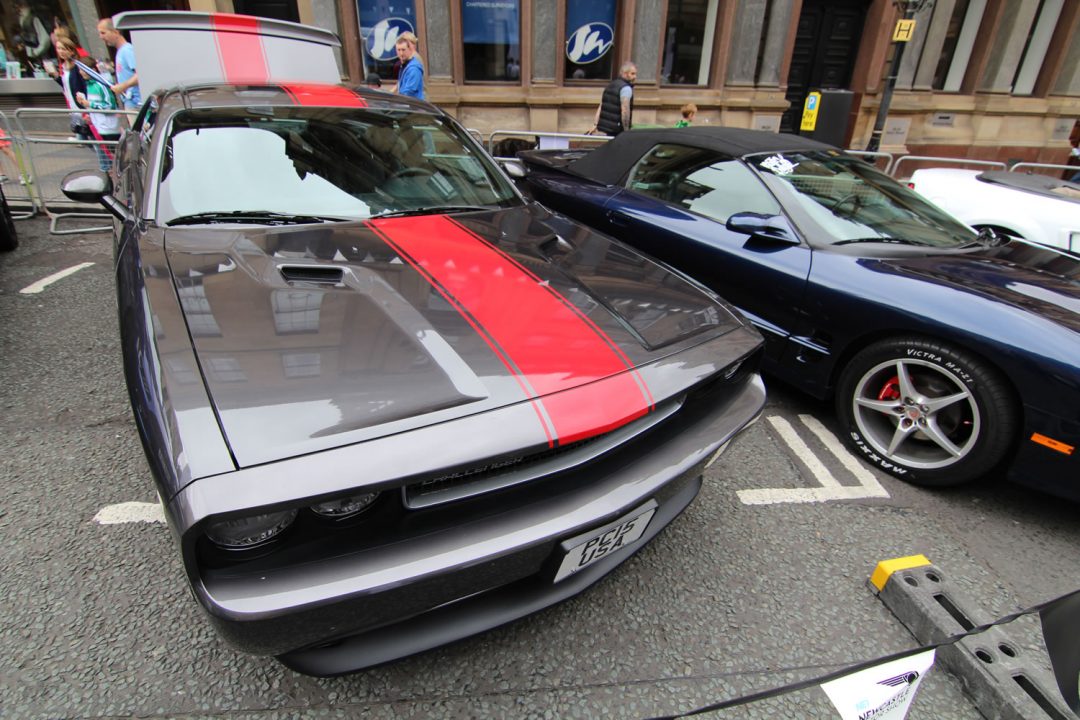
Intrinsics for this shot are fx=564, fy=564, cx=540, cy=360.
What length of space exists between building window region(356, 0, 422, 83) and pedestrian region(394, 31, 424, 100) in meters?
3.85

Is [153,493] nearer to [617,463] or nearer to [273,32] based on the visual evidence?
[617,463]

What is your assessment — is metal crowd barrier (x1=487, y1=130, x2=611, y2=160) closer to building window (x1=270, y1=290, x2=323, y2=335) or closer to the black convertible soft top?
the black convertible soft top

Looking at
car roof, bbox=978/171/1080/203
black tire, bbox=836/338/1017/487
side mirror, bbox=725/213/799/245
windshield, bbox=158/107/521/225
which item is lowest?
black tire, bbox=836/338/1017/487

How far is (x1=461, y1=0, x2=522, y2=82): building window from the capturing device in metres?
10.2

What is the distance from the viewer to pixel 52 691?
151 cm

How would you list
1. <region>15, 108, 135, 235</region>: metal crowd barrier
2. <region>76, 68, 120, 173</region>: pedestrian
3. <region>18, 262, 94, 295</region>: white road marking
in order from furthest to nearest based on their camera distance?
<region>76, 68, 120, 173</region>: pedestrian → <region>15, 108, 135, 235</region>: metal crowd barrier → <region>18, 262, 94, 295</region>: white road marking

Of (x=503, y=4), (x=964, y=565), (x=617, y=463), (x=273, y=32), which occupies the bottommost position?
(x=964, y=565)

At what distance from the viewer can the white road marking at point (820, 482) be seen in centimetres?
246

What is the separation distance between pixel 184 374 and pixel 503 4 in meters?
11.0

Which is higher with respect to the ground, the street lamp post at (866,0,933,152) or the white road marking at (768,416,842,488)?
the street lamp post at (866,0,933,152)

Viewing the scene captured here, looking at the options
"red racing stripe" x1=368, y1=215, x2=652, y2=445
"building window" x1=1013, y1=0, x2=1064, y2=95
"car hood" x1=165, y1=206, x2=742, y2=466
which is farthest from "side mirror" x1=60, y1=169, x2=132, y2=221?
"building window" x1=1013, y1=0, x2=1064, y2=95

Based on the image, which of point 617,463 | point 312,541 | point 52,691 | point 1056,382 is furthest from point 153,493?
point 1056,382

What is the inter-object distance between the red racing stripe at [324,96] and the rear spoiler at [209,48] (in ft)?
6.87

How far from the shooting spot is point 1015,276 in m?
2.61
